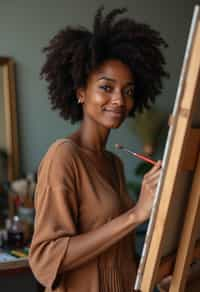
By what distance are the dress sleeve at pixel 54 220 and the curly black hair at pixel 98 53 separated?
28 cm

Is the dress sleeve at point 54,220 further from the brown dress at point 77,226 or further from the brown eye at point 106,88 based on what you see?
the brown eye at point 106,88

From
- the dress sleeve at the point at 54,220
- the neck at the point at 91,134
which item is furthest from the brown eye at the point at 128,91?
the dress sleeve at the point at 54,220

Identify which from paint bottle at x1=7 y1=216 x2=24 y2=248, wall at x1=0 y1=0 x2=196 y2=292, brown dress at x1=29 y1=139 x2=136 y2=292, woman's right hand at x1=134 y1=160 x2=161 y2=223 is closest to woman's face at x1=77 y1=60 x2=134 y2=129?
brown dress at x1=29 y1=139 x2=136 y2=292

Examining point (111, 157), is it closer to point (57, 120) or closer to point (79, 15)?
point (57, 120)

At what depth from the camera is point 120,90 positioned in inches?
46.2

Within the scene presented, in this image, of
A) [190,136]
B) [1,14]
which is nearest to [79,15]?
[1,14]

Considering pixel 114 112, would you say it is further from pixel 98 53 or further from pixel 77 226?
pixel 77 226

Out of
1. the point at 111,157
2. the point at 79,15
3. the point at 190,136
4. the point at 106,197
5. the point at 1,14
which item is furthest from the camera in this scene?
the point at 79,15

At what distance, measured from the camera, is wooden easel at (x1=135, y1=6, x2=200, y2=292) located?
2.34ft

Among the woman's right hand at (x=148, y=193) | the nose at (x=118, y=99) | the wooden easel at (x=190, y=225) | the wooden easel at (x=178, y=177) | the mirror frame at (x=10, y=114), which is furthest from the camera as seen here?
the mirror frame at (x=10, y=114)

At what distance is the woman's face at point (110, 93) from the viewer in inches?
45.8

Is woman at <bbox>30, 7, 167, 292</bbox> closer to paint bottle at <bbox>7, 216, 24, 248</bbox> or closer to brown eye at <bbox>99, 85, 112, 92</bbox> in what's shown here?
brown eye at <bbox>99, 85, 112, 92</bbox>

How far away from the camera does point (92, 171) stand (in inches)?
45.8

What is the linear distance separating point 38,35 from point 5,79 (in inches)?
11.6
